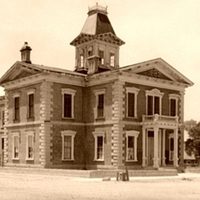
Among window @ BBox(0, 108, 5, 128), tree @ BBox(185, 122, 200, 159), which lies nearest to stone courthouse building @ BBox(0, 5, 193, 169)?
window @ BBox(0, 108, 5, 128)

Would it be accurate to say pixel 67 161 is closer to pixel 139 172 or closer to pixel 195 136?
pixel 139 172

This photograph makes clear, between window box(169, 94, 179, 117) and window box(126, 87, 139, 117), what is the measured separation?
14.7 ft

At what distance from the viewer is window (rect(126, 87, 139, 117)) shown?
3588 centimetres

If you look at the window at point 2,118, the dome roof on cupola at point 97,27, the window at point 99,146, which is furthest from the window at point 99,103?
the window at point 2,118

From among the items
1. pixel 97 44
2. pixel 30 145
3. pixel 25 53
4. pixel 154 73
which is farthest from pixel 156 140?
pixel 25 53

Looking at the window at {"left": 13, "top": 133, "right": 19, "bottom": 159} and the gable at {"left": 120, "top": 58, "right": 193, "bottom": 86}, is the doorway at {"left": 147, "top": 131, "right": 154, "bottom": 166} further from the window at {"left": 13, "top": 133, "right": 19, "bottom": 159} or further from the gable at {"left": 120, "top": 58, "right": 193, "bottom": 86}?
the window at {"left": 13, "top": 133, "right": 19, "bottom": 159}

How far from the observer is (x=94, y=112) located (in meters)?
37.4

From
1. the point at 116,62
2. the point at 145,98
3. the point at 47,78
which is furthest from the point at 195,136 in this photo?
the point at 47,78

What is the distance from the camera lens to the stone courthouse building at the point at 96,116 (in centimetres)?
3556

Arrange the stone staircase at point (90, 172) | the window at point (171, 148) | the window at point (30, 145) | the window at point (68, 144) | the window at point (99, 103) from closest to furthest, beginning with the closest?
1. the stone staircase at point (90, 172)
2. the window at point (99, 103)
3. the window at point (68, 144)
4. the window at point (30, 145)
5. the window at point (171, 148)

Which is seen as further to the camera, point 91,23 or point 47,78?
point 91,23

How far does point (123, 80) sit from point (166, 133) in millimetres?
6917

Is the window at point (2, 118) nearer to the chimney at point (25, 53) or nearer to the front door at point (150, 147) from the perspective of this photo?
the chimney at point (25, 53)

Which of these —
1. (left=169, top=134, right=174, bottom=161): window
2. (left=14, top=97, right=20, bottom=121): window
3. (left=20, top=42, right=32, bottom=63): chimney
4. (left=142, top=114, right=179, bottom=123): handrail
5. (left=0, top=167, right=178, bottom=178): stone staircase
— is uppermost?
(left=20, top=42, right=32, bottom=63): chimney
